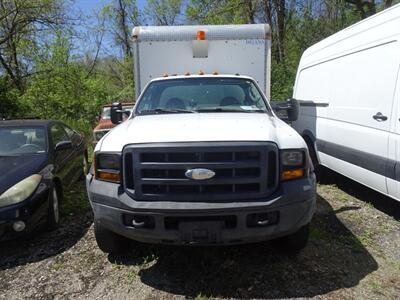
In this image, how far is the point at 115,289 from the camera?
3670mm

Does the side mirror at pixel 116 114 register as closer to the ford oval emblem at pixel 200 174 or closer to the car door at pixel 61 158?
the car door at pixel 61 158

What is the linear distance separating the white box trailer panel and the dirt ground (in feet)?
11.3

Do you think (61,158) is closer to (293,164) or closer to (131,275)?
(131,275)

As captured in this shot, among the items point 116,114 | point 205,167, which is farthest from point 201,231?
point 116,114

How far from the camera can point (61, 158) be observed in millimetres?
6074

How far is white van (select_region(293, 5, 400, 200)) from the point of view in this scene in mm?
4684

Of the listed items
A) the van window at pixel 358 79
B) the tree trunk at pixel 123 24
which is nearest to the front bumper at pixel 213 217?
the van window at pixel 358 79

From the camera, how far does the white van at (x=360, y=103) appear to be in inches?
184

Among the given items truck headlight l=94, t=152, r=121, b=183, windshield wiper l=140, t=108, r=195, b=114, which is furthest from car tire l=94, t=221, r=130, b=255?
windshield wiper l=140, t=108, r=195, b=114

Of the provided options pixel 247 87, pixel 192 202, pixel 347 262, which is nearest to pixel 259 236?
pixel 192 202

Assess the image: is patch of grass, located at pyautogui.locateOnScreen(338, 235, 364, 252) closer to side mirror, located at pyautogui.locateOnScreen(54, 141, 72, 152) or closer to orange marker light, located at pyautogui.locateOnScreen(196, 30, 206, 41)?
side mirror, located at pyautogui.locateOnScreen(54, 141, 72, 152)

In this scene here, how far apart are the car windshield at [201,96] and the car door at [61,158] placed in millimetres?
1597

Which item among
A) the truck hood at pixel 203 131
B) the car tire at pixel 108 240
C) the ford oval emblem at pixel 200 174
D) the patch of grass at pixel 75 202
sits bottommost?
the patch of grass at pixel 75 202

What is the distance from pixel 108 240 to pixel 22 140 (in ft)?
8.84
